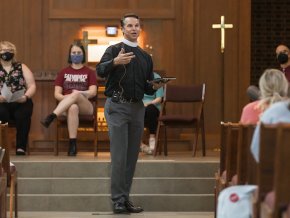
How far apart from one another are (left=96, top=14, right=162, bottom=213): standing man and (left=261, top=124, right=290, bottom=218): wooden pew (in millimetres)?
2942

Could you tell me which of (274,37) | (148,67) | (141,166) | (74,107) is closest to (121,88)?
(148,67)

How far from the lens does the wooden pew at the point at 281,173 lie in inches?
154

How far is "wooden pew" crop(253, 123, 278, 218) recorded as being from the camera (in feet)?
13.5

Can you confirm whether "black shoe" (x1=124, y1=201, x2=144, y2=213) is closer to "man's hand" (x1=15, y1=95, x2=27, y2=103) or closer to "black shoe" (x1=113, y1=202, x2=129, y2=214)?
"black shoe" (x1=113, y1=202, x2=129, y2=214)

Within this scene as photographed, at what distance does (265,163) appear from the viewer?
13.9 feet

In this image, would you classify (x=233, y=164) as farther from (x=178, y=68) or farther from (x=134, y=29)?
(x=178, y=68)

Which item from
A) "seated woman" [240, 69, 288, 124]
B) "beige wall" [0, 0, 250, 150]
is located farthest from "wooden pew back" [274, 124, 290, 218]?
"beige wall" [0, 0, 250, 150]

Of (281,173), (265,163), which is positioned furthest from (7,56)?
(281,173)

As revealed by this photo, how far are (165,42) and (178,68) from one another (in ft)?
1.25

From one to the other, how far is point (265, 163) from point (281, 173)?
267 mm

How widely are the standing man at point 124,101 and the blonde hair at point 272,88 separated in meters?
1.90

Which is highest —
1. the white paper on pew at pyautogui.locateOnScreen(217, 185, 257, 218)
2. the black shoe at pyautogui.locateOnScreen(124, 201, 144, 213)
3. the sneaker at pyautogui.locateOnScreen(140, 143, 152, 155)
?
the white paper on pew at pyautogui.locateOnScreen(217, 185, 257, 218)

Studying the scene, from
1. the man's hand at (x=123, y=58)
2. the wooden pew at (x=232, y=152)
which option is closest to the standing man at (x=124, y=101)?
the man's hand at (x=123, y=58)

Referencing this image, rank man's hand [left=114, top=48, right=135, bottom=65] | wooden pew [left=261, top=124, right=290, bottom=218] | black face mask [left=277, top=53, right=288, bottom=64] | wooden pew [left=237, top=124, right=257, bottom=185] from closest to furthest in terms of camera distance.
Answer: wooden pew [left=261, top=124, right=290, bottom=218], wooden pew [left=237, top=124, right=257, bottom=185], man's hand [left=114, top=48, right=135, bottom=65], black face mask [left=277, top=53, right=288, bottom=64]
